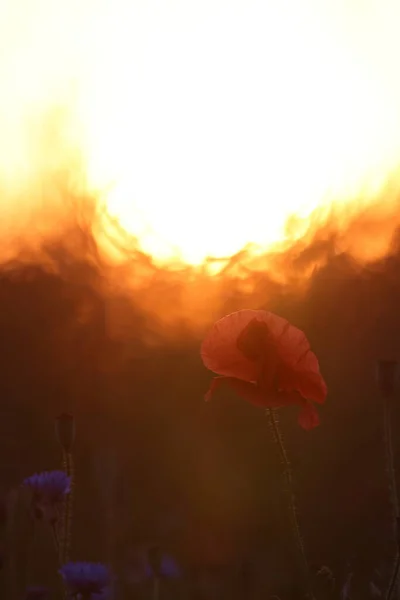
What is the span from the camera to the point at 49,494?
6.87 feet

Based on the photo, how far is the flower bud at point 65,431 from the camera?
2.15 m

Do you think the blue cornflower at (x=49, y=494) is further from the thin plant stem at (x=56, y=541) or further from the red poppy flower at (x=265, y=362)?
the red poppy flower at (x=265, y=362)

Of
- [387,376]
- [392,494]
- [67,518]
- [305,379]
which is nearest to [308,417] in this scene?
[305,379]

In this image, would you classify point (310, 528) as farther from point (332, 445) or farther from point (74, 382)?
point (74, 382)

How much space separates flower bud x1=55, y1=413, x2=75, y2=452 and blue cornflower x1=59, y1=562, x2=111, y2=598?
1.01ft

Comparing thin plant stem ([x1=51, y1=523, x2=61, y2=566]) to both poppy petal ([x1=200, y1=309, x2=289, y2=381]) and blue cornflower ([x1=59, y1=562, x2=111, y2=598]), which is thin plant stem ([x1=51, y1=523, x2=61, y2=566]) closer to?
blue cornflower ([x1=59, y1=562, x2=111, y2=598])

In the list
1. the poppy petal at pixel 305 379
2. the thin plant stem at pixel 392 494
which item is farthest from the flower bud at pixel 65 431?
the thin plant stem at pixel 392 494

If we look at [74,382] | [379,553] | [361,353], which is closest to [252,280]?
[361,353]

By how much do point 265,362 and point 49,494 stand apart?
0.66 meters

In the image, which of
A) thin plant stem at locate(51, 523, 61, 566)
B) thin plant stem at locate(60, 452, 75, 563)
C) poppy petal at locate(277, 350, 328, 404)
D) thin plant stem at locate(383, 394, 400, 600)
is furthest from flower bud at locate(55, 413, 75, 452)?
thin plant stem at locate(383, 394, 400, 600)

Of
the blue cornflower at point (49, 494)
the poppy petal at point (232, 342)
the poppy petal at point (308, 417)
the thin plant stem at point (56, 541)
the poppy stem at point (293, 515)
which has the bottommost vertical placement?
the poppy stem at point (293, 515)

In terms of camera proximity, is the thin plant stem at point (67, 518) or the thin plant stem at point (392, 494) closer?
the thin plant stem at point (392, 494)

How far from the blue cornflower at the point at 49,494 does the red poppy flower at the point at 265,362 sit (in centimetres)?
48

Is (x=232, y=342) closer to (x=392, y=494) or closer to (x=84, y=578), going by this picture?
(x=392, y=494)
